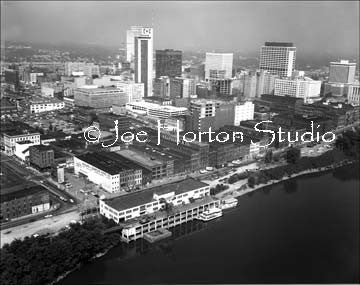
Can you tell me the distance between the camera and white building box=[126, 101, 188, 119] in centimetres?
873

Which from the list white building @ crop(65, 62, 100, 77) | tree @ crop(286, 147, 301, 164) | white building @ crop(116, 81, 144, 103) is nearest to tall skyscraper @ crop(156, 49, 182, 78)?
white building @ crop(116, 81, 144, 103)

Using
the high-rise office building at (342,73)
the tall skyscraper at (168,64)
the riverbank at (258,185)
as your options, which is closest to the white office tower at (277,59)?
the high-rise office building at (342,73)

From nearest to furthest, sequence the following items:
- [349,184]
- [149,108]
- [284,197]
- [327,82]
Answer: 1. [284,197]
2. [349,184]
3. [149,108]
4. [327,82]

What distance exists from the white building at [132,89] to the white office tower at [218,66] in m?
2.25

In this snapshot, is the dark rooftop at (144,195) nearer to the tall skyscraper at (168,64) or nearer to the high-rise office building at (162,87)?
the high-rise office building at (162,87)

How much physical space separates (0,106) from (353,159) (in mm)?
7063

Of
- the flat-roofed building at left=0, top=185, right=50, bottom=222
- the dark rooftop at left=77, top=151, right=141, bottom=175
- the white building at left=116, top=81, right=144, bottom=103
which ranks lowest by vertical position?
the flat-roofed building at left=0, top=185, right=50, bottom=222

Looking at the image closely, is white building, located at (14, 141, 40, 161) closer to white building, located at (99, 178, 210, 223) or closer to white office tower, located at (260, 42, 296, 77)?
white building, located at (99, 178, 210, 223)

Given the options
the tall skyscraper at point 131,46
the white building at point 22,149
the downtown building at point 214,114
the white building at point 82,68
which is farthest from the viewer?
the white building at point 82,68

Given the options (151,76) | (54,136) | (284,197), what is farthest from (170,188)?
(151,76)

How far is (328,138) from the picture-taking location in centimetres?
787

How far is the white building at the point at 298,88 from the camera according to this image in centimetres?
1180

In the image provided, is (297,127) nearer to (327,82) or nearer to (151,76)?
(151,76)

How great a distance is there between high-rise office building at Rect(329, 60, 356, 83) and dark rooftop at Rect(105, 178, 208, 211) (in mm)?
9111
